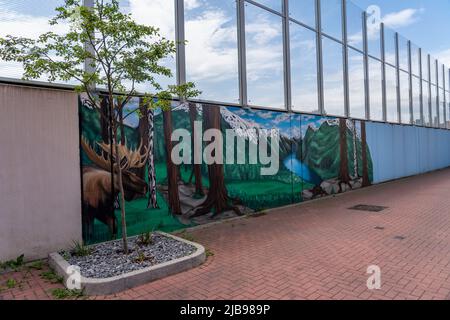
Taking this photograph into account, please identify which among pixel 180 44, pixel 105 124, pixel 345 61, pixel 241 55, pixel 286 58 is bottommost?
pixel 105 124

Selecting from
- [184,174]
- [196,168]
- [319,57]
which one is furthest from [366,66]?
[184,174]

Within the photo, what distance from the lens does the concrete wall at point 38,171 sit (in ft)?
16.4

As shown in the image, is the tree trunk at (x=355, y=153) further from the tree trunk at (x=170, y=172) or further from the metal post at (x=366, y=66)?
the tree trunk at (x=170, y=172)

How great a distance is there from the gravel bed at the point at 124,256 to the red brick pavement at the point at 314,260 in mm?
440

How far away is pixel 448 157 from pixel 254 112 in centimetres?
2304

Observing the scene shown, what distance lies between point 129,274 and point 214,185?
161 inches

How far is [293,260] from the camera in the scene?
16.5ft

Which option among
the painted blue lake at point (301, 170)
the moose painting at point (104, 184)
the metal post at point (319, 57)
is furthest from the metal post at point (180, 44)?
the metal post at point (319, 57)

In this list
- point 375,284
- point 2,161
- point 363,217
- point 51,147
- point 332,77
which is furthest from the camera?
point 332,77

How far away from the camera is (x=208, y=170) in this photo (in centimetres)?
786

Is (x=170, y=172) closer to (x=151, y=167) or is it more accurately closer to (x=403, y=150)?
(x=151, y=167)

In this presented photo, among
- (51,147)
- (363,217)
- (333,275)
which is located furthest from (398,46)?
(51,147)

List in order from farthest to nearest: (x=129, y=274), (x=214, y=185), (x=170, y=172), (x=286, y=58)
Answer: (x=286, y=58)
(x=214, y=185)
(x=170, y=172)
(x=129, y=274)

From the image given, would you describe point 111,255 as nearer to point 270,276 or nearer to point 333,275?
point 270,276
